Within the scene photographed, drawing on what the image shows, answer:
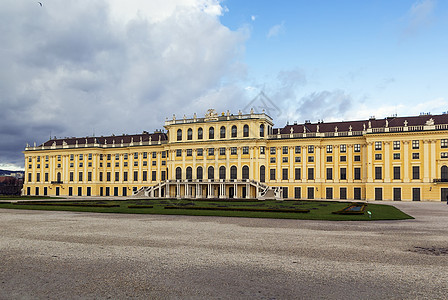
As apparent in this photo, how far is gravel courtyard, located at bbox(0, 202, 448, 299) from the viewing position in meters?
9.96

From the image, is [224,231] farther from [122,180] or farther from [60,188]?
[60,188]

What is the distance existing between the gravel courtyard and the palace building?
5439cm

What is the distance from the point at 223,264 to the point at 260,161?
Answer: 70.7 meters

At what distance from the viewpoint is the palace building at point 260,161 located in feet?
234

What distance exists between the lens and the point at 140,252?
1508cm

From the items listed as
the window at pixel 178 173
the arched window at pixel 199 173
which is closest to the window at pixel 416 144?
the arched window at pixel 199 173

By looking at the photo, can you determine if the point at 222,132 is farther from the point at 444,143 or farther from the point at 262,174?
the point at 444,143

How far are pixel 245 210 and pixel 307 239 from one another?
61.2 ft

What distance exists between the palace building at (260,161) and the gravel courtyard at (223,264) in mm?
54385

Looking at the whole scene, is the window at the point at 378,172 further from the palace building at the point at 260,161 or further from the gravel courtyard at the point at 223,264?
the gravel courtyard at the point at 223,264

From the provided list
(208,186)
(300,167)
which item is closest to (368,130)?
(300,167)

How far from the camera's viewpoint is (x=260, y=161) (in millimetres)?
83188

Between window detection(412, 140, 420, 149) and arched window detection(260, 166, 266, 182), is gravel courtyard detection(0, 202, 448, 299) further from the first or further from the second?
arched window detection(260, 166, 266, 182)

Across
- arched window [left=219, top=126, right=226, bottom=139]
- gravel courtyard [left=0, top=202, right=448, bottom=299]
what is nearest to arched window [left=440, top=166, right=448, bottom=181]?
arched window [left=219, top=126, right=226, bottom=139]
